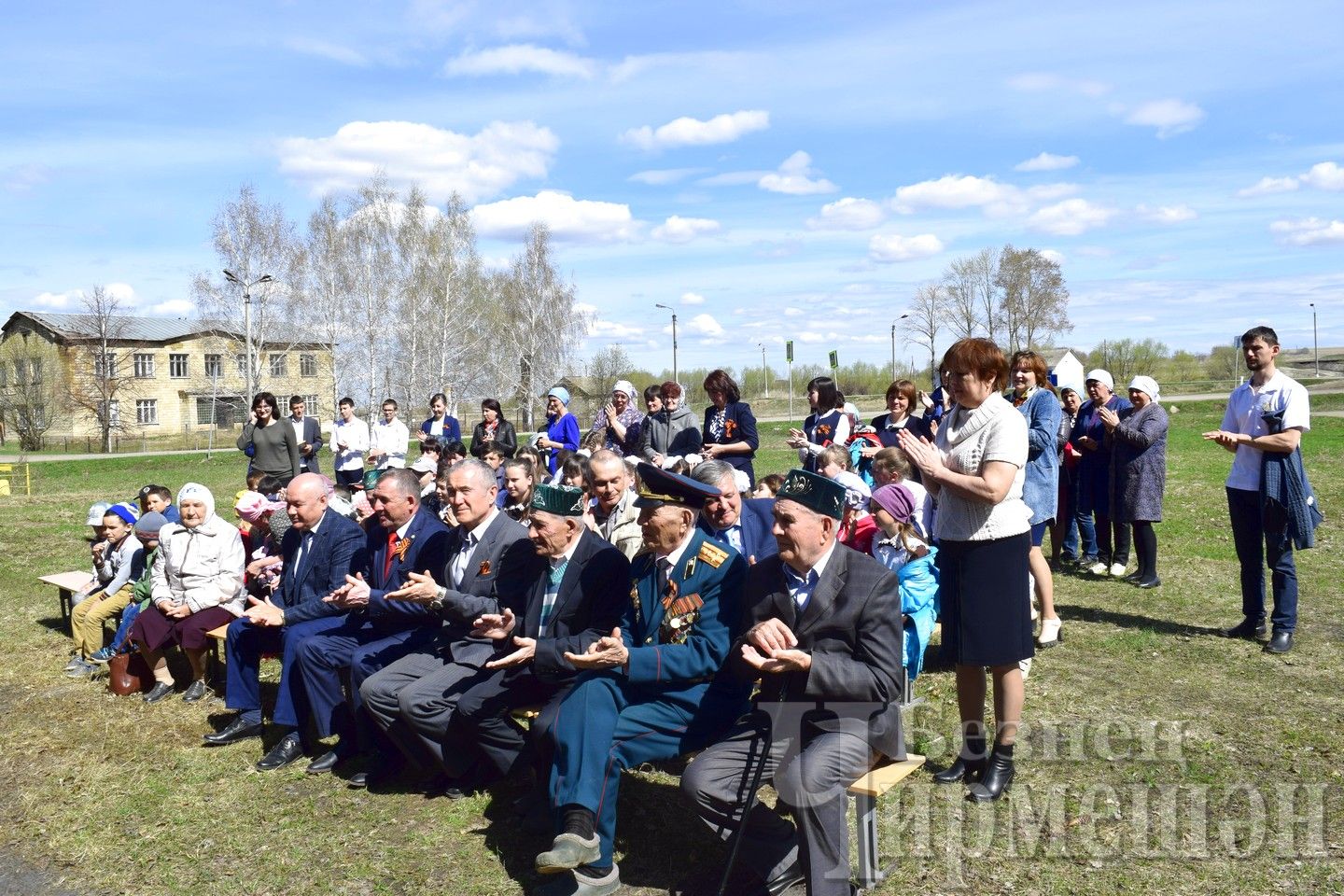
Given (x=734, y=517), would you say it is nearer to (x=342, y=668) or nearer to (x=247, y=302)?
(x=342, y=668)

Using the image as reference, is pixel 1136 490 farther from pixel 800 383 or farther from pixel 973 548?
pixel 800 383

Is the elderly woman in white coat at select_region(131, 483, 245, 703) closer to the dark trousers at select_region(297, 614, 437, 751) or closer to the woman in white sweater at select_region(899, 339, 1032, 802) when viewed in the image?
the dark trousers at select_region(297, 614, 437, 751)

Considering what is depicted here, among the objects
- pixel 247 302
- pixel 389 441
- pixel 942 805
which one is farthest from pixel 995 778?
pixel 247 302

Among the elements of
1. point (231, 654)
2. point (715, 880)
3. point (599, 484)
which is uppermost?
point (599, 484)

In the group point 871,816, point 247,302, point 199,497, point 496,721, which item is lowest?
point 871,816

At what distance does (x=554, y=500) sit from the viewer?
434 cm

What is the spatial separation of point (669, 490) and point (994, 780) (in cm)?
186

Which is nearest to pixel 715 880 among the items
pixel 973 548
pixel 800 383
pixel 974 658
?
pixel 974 658

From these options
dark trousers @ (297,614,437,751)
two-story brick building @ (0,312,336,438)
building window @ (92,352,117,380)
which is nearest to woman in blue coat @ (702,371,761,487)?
dark trousers @ (297,614,437,751)

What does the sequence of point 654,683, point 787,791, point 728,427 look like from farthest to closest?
point 728,427
point 654,683
point 787,791

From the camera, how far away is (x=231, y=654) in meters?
5.74

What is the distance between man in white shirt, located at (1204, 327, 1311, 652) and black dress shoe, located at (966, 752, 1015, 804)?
285 centimetres

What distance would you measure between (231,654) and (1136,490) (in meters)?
6.78

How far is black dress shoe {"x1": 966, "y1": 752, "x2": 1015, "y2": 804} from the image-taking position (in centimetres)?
420
